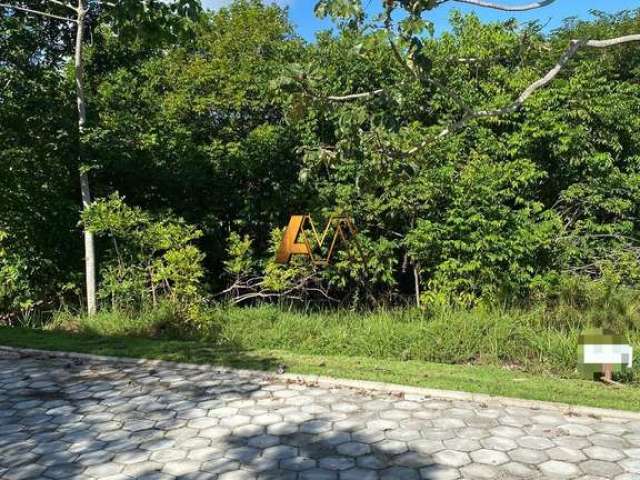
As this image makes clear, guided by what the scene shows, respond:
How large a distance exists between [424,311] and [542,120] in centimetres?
391

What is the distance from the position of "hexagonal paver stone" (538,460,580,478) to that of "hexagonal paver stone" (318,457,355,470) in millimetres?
1345

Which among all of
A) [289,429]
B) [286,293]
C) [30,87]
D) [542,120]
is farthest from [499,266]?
[30,87]

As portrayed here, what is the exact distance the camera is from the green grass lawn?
5820 millimetres

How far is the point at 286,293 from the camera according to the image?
34.4ft

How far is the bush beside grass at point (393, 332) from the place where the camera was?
7273mm

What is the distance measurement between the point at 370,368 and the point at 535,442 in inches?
96.5

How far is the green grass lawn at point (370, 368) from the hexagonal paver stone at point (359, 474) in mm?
2027

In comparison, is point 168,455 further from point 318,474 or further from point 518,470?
point 518,470

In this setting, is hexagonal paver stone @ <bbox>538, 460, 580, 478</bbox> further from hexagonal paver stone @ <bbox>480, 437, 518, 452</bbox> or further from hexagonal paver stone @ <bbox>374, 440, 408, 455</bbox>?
hexagonal paver stone @ <bbox>374, 440, 408, 455</bbox>

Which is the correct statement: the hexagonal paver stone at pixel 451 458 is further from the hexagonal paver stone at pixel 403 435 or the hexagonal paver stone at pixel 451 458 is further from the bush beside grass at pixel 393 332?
the bush beside grass at pixel 393 332

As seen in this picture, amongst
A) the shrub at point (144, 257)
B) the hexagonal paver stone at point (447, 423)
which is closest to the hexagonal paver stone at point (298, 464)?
the hexagonal paver stone at point (447, 423)

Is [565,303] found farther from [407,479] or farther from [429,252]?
[407,479]

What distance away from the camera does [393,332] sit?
26.2 feet

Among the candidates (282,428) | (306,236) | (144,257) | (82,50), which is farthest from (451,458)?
(82,50)
